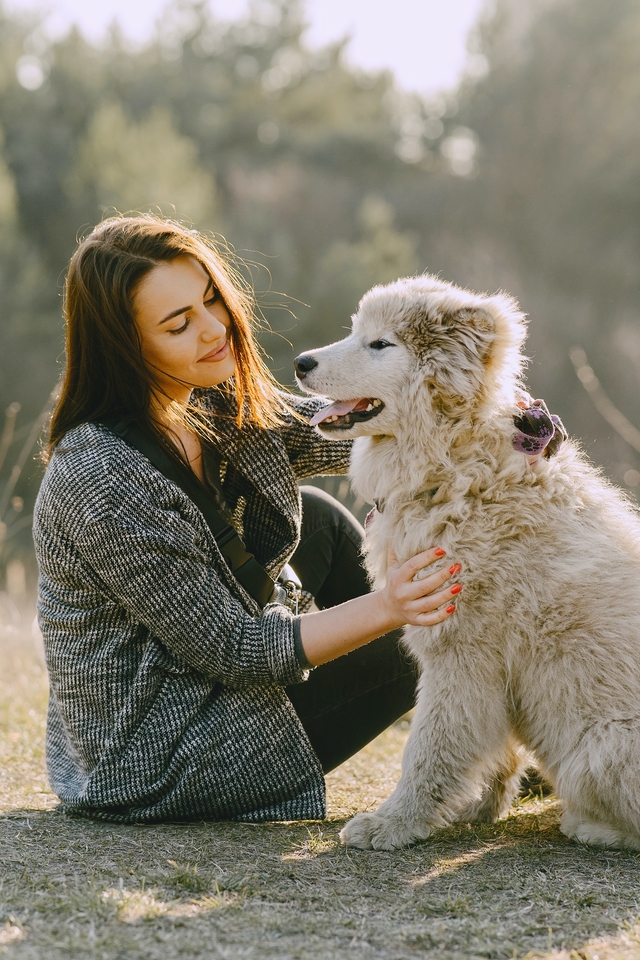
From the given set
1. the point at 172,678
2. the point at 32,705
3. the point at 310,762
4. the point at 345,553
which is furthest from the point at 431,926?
the point at 32,705

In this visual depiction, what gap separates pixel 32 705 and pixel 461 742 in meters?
2.36

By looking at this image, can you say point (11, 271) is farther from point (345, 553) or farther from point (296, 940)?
point (296, 940)

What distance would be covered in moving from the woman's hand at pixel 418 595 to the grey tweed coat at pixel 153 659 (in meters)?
0.29

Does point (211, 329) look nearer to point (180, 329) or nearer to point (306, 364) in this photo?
point (180, 329)

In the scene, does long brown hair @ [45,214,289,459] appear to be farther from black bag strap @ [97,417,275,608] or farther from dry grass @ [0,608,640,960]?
dry grass @ [0,608,640,960]

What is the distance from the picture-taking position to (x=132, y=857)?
2.27 metres

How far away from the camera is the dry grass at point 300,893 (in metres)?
1.74

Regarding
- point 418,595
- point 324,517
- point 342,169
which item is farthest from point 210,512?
point 342,169

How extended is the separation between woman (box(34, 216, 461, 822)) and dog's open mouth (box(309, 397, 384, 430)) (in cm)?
22

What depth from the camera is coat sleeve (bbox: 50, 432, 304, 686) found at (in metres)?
2.34

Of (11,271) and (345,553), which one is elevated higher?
(11,271)

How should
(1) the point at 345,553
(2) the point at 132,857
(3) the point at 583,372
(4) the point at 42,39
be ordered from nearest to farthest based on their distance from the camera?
(2) the point at 132,857
(1) the point at 345,553
(3) the point at 583,372
(4) the point at 42,39

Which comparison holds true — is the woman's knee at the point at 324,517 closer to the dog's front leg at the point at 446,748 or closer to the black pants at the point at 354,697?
the black pants at the point at 354,697

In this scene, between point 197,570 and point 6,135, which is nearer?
point 197,570
